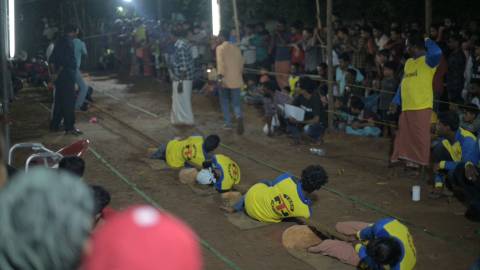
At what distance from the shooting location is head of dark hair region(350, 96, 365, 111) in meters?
11.2

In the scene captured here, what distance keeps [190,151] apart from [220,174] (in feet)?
2.98

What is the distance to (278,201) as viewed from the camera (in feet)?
21.2

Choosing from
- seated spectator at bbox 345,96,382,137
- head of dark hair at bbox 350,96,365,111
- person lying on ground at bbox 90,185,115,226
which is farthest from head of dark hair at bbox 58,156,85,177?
head of dark hair at bbox 350,96,365,111

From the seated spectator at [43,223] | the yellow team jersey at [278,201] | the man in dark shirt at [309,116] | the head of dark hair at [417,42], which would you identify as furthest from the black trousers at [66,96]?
the seated spectator at [43,223]

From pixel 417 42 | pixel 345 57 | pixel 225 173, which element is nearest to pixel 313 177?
pixel 225 173

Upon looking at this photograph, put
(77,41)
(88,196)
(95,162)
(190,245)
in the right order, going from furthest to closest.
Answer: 1. (77,41)
2. (95,162)
3. (88,196)
4. (190,245)

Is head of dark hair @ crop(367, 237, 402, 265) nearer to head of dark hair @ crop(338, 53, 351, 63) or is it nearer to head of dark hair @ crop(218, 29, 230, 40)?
head of dark hair @ crop(218, 29, 230, 40)

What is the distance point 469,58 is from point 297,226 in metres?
5.57

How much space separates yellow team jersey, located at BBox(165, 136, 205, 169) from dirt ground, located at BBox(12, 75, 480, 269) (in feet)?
0.56

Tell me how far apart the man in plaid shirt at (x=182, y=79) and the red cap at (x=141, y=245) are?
32.5 ft

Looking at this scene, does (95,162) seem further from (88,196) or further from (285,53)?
(88,196)

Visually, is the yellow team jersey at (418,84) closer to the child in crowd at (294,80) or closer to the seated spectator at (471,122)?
the seated spectator at (471,122)

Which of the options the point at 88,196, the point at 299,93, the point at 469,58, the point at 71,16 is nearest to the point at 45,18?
the point at 71,16

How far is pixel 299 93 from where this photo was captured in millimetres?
10961
